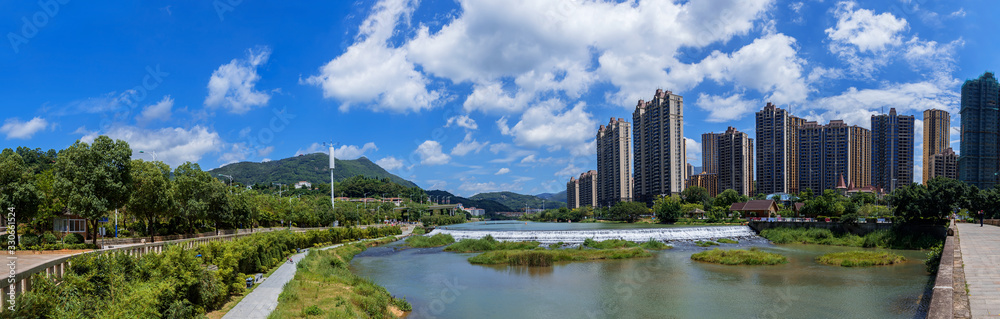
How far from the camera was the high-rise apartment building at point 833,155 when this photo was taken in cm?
10419

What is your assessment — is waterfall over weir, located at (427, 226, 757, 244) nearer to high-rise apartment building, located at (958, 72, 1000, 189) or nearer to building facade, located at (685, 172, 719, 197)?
high-rise apartment building, located at (958, 72, 1000, 189)

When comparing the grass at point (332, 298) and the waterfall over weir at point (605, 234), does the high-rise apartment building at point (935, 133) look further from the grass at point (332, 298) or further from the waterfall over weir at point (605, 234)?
the grass at point (332, 298)

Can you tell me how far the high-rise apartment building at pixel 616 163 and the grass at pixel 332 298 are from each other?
11970 cm

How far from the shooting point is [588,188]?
184 meters

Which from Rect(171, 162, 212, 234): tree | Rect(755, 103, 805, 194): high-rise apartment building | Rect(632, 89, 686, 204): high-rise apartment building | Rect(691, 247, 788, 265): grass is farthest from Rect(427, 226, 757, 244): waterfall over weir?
Rect(755, 103, 805, 194): high-rise apartment building

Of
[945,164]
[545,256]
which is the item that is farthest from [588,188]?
[545,256]

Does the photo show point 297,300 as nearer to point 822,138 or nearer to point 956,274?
point 956,274

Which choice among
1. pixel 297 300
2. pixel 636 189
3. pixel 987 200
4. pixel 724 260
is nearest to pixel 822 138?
pixel 636 189

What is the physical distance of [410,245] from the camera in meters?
50.2

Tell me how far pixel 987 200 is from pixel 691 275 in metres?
37.7

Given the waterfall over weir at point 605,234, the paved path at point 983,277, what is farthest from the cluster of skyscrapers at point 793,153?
the paved path at point 983,277

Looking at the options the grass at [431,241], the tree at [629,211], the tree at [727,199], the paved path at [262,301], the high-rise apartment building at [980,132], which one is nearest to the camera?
the paved path at [262,301]

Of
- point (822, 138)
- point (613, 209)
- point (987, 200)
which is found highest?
point (822, 138)

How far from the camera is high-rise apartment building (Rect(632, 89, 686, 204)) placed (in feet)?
368
